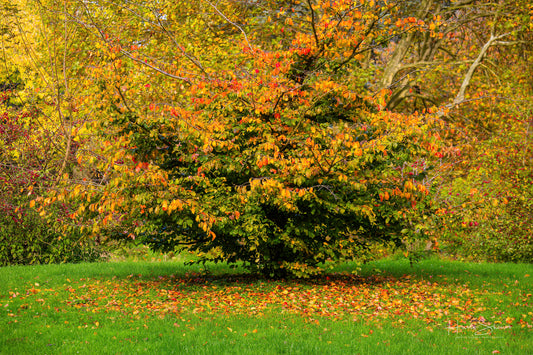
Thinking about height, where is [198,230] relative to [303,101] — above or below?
below

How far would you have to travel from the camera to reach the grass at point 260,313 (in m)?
5.77

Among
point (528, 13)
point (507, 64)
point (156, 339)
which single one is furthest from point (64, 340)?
point (507, 64)

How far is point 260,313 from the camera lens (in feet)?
23.8

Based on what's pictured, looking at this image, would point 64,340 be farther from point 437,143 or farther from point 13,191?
point 13,191

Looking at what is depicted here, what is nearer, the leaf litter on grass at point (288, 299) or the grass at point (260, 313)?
the grass at point (260, 313)

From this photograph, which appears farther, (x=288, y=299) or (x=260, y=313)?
(x=288, y=299)

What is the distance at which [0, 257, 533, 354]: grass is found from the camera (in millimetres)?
5770

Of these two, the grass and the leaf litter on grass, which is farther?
the leaf litter on grass

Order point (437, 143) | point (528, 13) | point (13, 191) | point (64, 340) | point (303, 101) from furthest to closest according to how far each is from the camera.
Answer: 1. point (528, 13)
2. point (13, 191)
3. point (303, 101)
4. point (437, 143)
5. point (64, 340)

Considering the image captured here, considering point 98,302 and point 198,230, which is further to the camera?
point 198,230

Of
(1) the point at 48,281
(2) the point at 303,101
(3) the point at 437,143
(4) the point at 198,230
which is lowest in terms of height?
(1) the point at 48,281

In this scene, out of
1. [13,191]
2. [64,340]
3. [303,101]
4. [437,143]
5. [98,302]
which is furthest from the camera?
[13,191]

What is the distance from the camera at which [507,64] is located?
Answer: 1858 centimetres

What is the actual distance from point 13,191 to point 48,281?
13.2 ft
